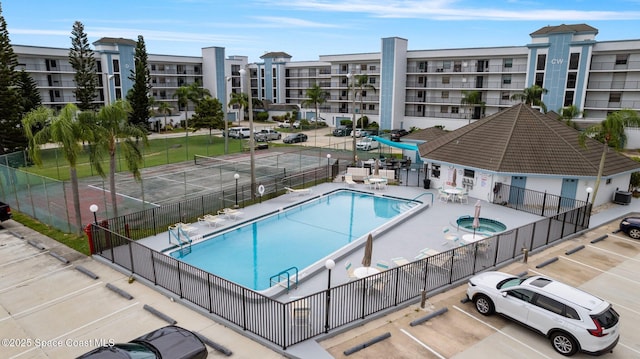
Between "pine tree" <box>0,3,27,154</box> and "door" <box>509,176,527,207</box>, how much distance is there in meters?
40.3

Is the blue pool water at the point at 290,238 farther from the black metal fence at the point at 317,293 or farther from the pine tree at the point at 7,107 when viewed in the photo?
the pine tree at the point at 7,107

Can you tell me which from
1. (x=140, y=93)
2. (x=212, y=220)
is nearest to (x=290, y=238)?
(x=212, y=220)

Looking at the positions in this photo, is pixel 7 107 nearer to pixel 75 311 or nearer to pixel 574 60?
pixel 75 311

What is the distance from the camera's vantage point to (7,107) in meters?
35.7

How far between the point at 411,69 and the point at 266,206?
1799 inches

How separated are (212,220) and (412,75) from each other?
49.3 m

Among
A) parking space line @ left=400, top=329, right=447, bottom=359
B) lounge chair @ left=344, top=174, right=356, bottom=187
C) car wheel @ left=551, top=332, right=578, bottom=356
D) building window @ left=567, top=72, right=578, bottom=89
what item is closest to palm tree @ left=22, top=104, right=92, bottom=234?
parking space line @ left=400, top=329, right=447, bottom=359

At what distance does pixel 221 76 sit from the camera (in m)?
73.1

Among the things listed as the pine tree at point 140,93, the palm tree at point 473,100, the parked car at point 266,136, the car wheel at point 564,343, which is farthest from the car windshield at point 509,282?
the pine tree at point 140,93

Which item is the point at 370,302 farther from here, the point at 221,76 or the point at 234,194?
the point at 221,76

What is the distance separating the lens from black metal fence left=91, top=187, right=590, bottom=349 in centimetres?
1112

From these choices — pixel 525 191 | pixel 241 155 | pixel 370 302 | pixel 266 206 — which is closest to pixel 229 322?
pixel 370 302

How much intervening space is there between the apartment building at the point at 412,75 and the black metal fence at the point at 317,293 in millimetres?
25318

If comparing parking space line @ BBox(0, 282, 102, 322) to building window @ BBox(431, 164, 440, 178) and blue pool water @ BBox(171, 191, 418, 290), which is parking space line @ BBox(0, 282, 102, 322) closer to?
blue pool water @ BBox(171, 191, 418, 290)
